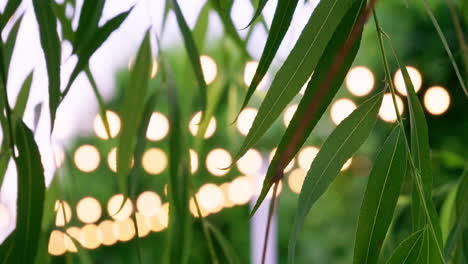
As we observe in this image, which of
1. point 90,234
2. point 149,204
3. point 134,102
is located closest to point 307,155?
point 149,204

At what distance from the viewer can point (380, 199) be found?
38 centimetres

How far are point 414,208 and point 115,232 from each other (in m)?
1.93

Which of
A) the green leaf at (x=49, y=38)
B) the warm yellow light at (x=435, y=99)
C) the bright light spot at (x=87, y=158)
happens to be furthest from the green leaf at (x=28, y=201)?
the bright light spot at (x=87, y=158)

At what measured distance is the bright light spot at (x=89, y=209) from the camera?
2168 millimetres

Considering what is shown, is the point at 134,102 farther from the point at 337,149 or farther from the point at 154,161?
the point at 154,161

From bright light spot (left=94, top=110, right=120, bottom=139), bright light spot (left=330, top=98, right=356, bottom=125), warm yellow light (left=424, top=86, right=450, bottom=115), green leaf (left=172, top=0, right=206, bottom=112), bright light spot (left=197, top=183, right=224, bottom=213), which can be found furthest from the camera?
bright light spot (left=197, top=183, right=224, bottom=213)

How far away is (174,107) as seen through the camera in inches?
19.1

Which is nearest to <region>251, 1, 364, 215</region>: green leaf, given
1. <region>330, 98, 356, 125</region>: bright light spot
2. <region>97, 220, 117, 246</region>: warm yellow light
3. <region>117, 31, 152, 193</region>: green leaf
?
<region>117, 31, 152, 193</region>: green leaf

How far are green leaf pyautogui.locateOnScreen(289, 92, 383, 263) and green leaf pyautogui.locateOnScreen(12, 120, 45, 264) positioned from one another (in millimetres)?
116

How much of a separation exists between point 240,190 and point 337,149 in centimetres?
196

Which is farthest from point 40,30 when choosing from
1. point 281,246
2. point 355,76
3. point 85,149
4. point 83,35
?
point 281,246

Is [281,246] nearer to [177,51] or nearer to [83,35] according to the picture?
[177,51]

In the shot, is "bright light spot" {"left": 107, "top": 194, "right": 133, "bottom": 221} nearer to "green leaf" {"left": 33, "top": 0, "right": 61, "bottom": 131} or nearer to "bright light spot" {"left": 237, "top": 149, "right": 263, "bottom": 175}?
"green leaf" {"left": 33, "top": 0, "right": 61, "bottom": 131}

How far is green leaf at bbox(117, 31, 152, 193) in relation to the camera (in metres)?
0.54
